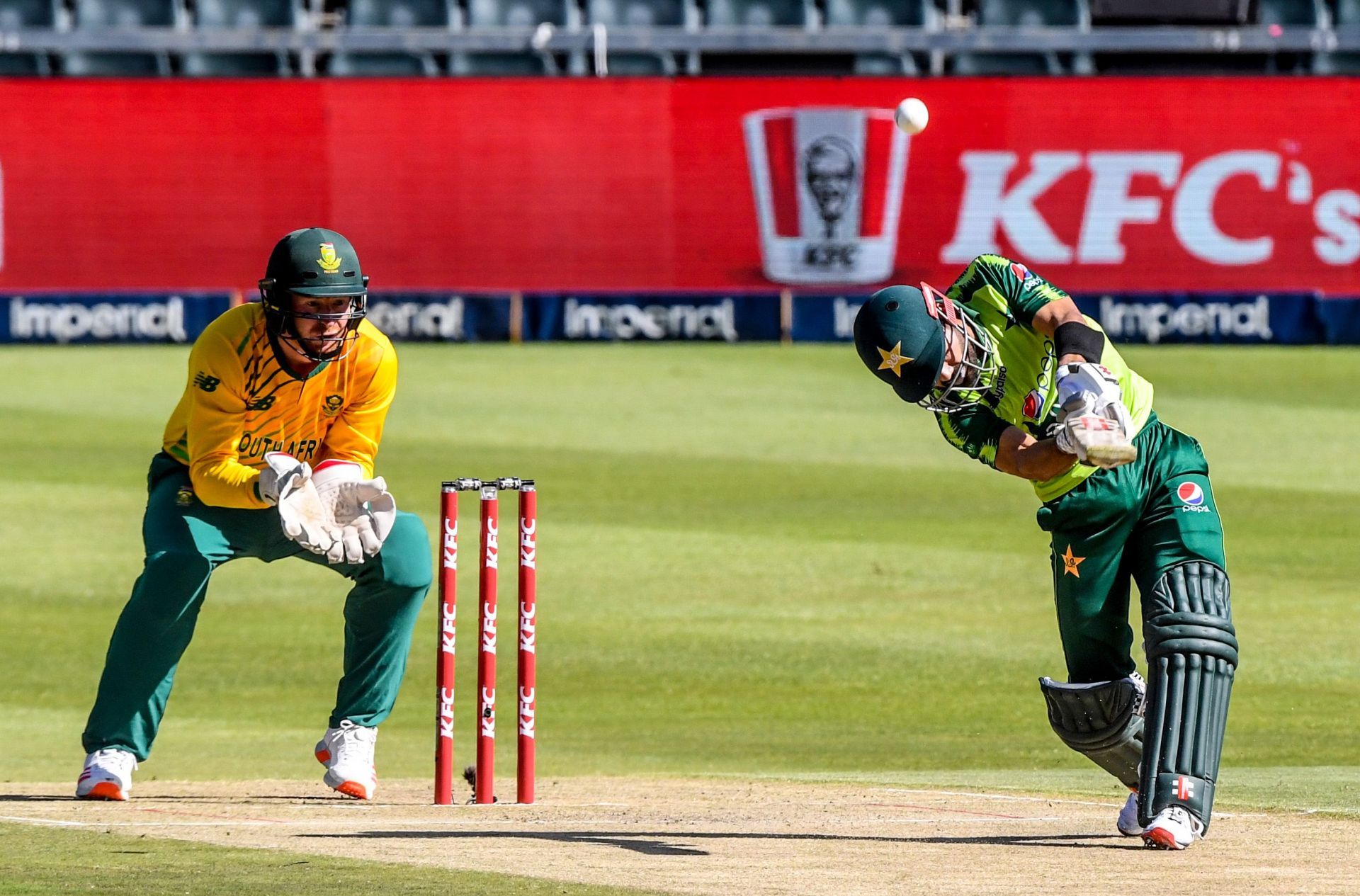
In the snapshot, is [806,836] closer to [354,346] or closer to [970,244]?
[354,346]

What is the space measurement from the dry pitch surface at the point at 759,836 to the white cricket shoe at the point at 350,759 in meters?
0.08

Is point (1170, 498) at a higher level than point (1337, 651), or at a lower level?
higher

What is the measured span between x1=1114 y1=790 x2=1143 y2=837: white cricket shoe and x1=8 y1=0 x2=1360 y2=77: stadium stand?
641 inches

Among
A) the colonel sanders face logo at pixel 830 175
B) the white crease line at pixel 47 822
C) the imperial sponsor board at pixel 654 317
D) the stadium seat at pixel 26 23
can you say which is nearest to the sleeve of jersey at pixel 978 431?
the white crease line at pixel 47 822

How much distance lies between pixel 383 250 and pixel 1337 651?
12.9 meters

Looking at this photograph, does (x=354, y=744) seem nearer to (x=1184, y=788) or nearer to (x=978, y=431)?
(x=978, y=431)

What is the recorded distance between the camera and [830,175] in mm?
21156

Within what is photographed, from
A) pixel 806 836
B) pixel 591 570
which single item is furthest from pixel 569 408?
pixel 806 836

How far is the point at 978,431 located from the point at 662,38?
1676 cm

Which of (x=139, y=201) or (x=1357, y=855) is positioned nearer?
(x=1357, y=855)

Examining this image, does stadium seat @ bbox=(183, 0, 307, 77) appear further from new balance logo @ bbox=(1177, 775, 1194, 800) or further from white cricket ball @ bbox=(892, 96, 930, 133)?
new balance logo @ bbox=(1177, 775, 1194, 800)

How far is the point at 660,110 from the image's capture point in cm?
2138

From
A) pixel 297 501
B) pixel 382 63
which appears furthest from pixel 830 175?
pixel 297 501

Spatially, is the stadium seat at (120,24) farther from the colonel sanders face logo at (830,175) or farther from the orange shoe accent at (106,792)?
the orange shoe accent at (106,792)
